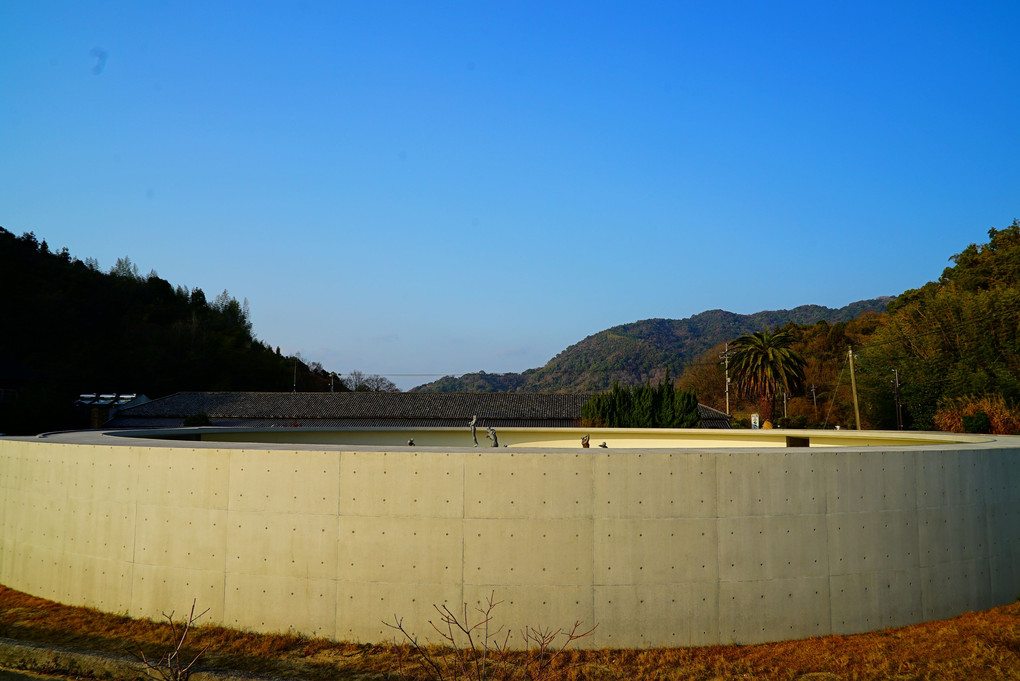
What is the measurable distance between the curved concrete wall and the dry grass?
0.24 metres

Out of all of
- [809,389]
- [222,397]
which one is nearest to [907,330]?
[809,389]

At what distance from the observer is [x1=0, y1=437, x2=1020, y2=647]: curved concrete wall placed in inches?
342

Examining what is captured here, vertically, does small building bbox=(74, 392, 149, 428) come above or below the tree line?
below

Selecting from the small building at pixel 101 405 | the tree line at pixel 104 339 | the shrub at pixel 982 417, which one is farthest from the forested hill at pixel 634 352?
the shrub at pixel 982 417

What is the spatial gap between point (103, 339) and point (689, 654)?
8339 cm

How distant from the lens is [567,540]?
28.5 ft

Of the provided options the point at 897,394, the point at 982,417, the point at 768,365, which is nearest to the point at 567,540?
the point at 982,417

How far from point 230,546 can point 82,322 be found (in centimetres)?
8056

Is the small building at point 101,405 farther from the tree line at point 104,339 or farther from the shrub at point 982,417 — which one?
the shrub at point 982,417

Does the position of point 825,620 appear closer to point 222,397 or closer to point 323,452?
point 323,452

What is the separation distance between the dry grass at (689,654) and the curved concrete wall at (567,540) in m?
0.24

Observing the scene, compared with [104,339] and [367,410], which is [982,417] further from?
[104,339]

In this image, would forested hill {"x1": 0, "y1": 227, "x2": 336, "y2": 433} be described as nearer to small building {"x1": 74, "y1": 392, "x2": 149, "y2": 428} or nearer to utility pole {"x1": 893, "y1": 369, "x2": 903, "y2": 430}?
small building {"x1": 74, "y1": 392, "x2": 149, "y2": 428}

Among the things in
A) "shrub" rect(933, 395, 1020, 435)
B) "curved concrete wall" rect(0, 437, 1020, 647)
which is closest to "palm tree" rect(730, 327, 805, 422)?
"shrub" rect(933, 395, 1020, 435)
